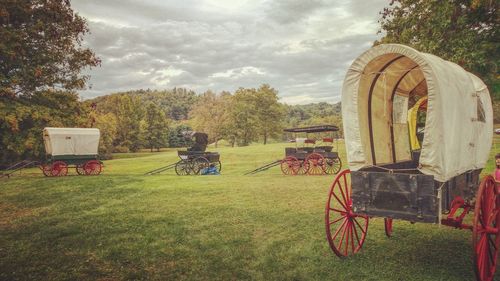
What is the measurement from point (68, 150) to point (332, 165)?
630 inches

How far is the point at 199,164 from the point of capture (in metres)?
20.6

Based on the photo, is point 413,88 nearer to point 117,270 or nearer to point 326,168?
point 117,270

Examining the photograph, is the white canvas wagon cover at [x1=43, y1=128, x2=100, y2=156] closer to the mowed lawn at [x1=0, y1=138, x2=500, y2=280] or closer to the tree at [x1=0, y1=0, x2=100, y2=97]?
the tree at [x1=0, y1=0, x2=100, y2=97]

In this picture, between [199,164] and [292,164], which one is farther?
[199,164]

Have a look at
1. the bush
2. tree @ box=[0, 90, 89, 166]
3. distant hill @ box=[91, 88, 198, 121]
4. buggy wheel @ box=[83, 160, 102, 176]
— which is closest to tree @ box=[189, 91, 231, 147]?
the bush

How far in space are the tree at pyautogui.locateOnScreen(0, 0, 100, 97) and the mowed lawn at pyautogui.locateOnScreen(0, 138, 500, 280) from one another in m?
→ 13.1

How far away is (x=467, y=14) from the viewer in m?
12.4

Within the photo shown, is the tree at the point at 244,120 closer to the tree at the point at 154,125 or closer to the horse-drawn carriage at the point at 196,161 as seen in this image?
the tree at the point at 154,125

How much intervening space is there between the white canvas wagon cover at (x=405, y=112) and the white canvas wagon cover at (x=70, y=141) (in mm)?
18219

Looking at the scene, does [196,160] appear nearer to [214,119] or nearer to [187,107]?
[214,119]

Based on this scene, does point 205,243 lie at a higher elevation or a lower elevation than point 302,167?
higher

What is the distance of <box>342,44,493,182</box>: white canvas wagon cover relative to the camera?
4.16 metres

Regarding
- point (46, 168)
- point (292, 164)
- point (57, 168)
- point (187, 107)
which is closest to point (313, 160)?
point (292, 164)

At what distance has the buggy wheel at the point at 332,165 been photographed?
1939 centimetres
